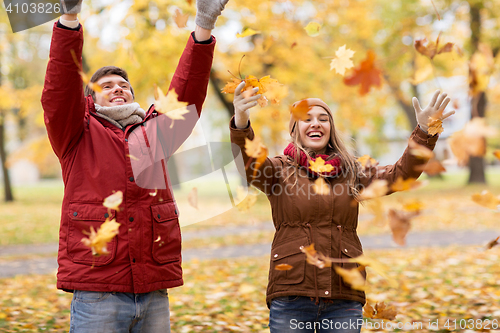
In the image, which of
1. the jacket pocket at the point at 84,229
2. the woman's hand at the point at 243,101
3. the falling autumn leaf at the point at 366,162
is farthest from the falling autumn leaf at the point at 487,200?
the jacket pocket at the point at 84,229

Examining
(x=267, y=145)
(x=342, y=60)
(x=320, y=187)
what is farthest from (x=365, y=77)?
(x=267, y=145)

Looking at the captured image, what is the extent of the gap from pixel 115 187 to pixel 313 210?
977 mm

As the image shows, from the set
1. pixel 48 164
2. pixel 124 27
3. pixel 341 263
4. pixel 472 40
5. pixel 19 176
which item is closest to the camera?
pixel 341 263

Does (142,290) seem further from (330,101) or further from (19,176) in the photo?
(19,176)

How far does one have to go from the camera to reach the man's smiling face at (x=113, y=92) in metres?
2.24

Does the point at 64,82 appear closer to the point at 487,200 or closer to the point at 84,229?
the point at 84,229

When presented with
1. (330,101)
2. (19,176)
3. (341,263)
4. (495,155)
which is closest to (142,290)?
(341,263)

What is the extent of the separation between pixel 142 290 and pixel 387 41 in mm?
15828

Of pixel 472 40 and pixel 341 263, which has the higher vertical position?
pixel 472 40

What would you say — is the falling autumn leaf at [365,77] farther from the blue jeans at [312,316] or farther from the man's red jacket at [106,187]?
the blue jeans at [312,316]

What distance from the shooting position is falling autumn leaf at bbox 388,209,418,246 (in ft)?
6.38

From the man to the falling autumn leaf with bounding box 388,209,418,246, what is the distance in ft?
3.25

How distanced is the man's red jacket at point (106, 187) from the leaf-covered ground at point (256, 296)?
2164mm

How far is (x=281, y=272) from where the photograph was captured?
90.3 inches
